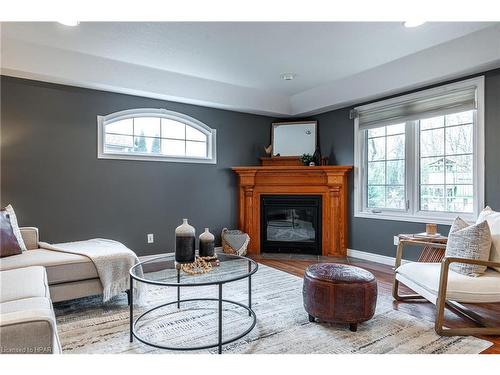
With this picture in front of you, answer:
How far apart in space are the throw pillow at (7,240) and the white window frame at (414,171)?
13.2 ft

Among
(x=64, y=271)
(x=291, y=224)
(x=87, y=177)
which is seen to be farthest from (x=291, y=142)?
(x=64, y=271)

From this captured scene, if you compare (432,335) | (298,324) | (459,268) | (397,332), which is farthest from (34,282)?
(459,268)

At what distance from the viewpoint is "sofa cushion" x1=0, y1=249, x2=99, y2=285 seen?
7.88 feet

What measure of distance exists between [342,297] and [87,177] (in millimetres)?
3185

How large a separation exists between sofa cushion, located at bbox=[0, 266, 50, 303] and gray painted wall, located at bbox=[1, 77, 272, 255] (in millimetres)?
1543

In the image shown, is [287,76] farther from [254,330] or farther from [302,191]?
[254,330]

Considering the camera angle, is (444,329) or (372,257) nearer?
(444,329)

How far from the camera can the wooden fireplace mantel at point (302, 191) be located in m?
4.60

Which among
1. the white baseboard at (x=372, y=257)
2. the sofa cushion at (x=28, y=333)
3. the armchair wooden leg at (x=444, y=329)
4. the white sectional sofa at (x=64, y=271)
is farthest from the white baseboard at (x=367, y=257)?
the sofa cushion at (x=28, y=333)

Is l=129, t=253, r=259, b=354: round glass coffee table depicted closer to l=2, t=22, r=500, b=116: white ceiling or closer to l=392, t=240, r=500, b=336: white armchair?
l=392, t=240, r=500, b=336: white armchair

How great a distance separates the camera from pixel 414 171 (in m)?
3.92

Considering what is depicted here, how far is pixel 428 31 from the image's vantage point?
3.01 m

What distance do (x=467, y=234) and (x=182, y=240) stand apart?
6.96 ft

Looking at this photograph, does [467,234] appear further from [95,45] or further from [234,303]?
[95,45]
